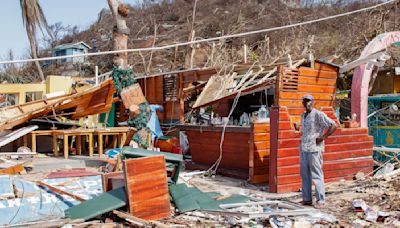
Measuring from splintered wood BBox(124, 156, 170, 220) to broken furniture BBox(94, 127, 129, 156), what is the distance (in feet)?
21.0

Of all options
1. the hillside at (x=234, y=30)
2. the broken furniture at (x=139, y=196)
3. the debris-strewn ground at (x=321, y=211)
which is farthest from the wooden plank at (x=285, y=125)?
the hillside at (x=234, y=30)

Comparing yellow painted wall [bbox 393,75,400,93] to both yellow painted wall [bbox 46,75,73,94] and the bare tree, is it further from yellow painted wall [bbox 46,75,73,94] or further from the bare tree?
yellow painted wall [bbox 46,75,73,94]

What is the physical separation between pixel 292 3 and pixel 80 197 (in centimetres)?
3165

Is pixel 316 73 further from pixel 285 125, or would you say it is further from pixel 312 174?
pixel 312 174

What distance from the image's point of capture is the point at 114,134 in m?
13.0

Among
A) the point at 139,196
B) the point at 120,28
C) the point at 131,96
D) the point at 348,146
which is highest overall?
the point at 120,28

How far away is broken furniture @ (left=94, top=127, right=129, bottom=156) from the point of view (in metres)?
12.3

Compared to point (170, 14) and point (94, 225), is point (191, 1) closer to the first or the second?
point (170, 14)

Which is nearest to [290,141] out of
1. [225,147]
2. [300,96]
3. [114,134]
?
[300,96]

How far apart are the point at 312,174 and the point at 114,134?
7452 mm

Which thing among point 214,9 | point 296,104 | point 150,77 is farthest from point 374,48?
point 214,9

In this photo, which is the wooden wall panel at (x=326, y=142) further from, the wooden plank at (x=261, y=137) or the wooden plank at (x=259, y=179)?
the wooden plank at (x=259, y=179)

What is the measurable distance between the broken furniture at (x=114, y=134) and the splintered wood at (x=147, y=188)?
6.40m

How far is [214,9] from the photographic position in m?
37.9
